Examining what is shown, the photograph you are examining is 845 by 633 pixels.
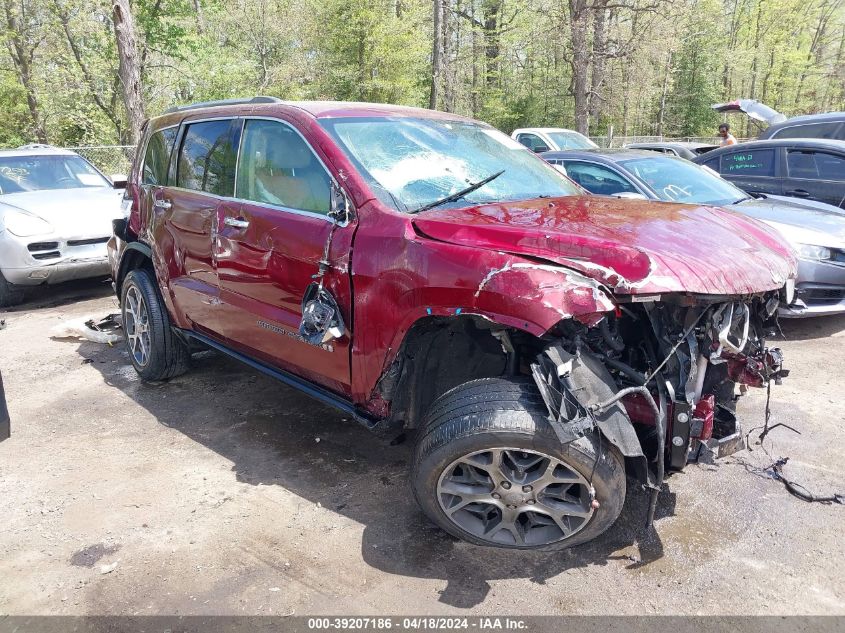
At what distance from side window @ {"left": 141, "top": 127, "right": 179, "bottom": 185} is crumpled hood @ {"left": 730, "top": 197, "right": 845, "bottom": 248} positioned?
5.03 metres

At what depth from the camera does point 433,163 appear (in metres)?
3.28

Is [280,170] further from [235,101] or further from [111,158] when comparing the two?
[111,158]

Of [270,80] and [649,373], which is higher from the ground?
[270,80]

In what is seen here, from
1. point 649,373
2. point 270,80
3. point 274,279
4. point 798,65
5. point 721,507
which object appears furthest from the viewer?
point 798,65

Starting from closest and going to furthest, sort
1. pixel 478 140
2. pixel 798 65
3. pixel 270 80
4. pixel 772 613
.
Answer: pixel 772 613 → pixel 478 140 → pixel 270 80 → pixel 798 65

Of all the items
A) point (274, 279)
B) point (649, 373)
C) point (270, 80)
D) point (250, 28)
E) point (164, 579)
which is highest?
point (250, 28)

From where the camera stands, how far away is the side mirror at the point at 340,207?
2.92 metres

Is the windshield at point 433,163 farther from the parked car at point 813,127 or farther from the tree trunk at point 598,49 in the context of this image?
the tree trunk at point 598,49

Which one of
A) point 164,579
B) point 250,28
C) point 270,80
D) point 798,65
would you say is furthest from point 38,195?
point 798,65

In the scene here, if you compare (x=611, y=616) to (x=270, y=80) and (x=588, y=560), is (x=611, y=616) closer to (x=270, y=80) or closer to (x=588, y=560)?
(x=588, y=560)

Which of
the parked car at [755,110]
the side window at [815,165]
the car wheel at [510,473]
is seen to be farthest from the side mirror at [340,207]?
the parked car at [755,110]

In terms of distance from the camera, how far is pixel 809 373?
4652 mm

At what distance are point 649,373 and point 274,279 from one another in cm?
194

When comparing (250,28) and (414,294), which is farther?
(250,28)
